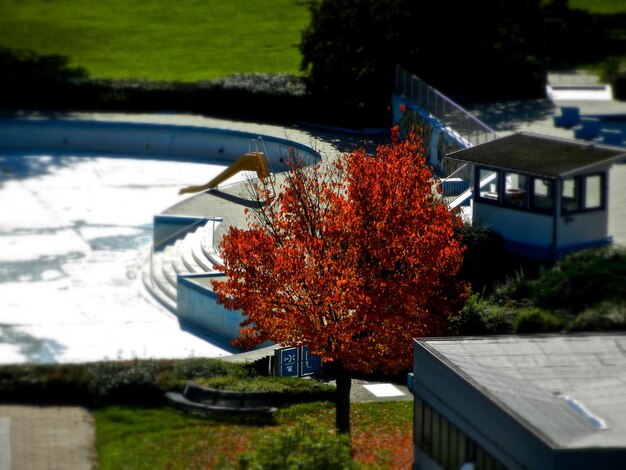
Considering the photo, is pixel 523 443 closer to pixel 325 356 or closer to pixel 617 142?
pixel 325 356

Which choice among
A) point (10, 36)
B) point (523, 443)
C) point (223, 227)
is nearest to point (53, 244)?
point (223, 227)

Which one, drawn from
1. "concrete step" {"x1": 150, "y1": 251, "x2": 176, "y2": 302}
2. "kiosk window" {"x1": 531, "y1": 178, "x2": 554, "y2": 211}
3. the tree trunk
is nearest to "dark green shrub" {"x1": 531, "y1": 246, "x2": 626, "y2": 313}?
"kiosk window" {"x1": 531, "y1": 178, "x2": 554, "y2": 211}

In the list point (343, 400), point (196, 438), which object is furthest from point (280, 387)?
point (196, 438)

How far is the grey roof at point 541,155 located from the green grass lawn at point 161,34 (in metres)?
31.3

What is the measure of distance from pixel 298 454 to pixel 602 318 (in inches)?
306

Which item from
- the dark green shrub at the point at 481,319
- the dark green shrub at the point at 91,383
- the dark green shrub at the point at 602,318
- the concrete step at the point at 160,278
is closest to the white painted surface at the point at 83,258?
the concrete step at the point at 160,278

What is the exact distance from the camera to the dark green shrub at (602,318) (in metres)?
22.5

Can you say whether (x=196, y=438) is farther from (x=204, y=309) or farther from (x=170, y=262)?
(x=170, y=262)

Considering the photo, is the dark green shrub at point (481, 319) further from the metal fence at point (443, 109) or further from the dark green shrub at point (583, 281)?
the metal fence at point (443, 109)

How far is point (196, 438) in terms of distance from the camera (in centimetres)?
2050

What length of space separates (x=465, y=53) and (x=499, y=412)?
114 feet

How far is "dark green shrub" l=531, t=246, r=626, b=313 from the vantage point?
945 inches

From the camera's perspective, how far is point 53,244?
4047 cm

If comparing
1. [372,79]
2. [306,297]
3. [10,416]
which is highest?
[372,79]
